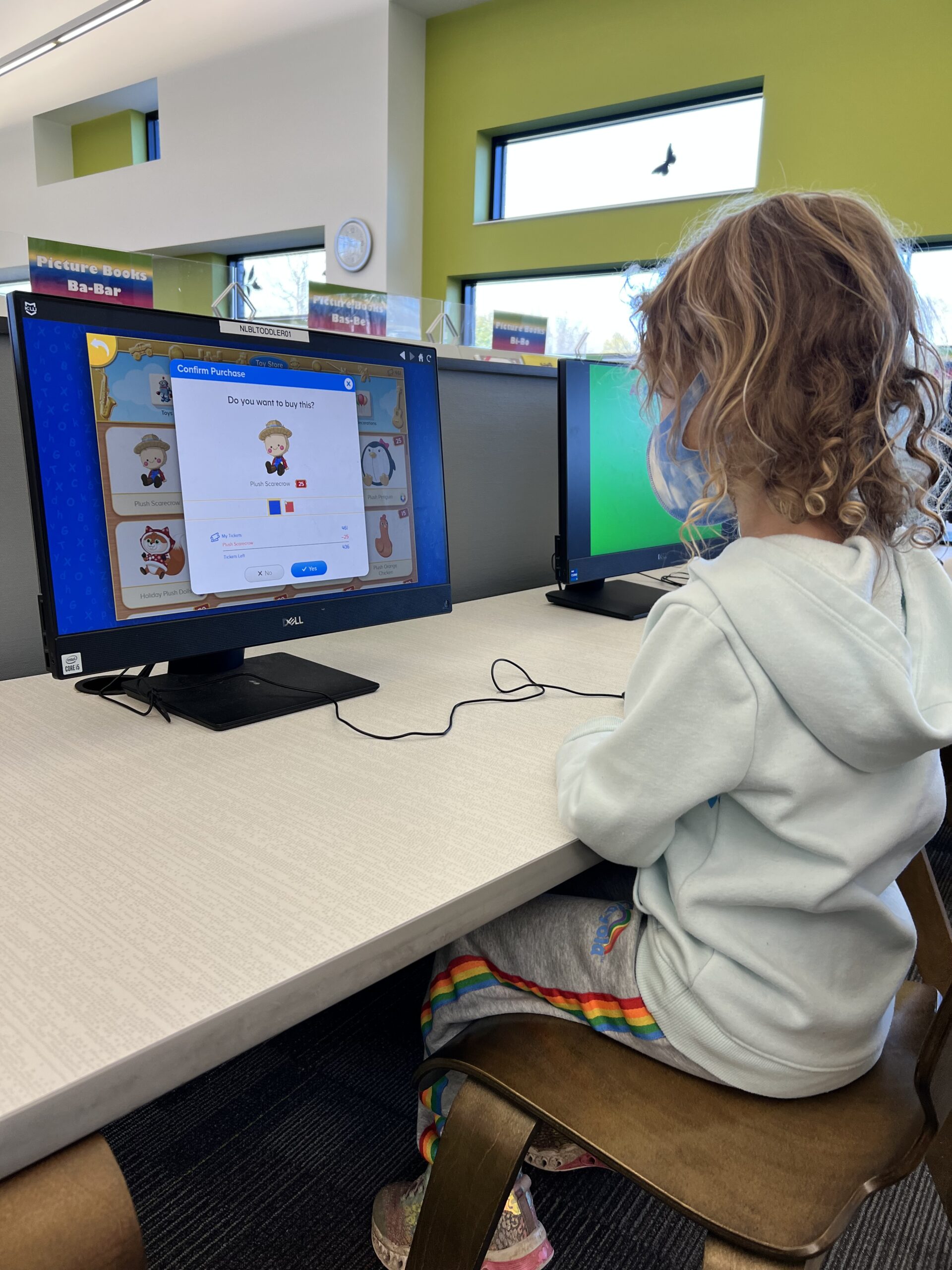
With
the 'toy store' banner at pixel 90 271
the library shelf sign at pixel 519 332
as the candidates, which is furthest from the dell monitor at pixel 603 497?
the library shelf sign at pixel 519 332

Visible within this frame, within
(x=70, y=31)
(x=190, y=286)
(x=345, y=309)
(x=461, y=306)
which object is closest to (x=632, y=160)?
(x=461, y=306)

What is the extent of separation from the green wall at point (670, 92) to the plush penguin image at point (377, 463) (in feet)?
10.3

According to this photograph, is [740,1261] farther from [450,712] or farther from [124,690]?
[124,690]

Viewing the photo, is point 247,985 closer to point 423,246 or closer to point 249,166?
point 423,246

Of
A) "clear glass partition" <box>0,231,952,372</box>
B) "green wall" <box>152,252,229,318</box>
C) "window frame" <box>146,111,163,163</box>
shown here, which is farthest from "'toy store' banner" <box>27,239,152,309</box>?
"window frame" <box>146,111,163,163</box>

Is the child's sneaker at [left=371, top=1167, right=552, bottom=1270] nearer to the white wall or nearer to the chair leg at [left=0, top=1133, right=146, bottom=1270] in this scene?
the chair leg at [left=0, top=1133, right=146, bottom=1270]

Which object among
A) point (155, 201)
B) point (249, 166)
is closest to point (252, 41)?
point (249, 166)

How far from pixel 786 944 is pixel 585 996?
174 mm

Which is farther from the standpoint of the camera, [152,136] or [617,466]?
[152,136]

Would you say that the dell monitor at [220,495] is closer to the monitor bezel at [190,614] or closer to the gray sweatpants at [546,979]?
the monitor bezel at [190,614]

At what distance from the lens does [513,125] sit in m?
5.41

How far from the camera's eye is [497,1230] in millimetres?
878

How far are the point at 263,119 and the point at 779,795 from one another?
6.87m

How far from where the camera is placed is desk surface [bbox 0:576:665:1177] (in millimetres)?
436
